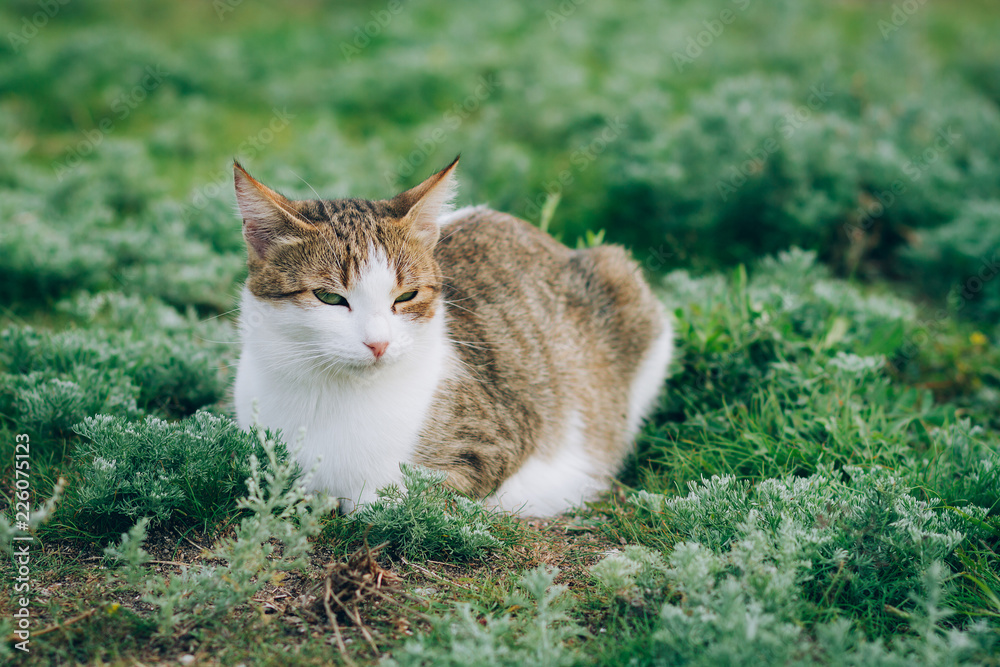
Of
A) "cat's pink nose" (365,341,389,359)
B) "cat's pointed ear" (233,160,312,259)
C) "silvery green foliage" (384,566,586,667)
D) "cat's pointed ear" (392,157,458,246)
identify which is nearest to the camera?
"silvery green foliage" (384,566,586,667)

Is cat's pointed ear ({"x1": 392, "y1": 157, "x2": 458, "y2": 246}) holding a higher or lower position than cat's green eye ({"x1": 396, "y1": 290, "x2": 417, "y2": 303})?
higher

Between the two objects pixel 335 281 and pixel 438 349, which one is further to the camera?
pixel 438 349

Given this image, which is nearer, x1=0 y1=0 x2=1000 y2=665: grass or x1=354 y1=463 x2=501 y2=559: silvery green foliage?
x1=0 y1=0 x2=1000 y2=665: grass

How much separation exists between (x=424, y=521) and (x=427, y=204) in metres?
1.23

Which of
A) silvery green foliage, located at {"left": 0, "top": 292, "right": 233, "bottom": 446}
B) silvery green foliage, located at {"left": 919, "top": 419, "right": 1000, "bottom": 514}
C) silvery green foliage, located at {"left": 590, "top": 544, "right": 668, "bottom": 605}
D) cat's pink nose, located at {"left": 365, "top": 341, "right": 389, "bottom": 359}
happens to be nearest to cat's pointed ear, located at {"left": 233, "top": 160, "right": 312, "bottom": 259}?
cat's pink nose, located at {"left": 365, "top": 341, "right": 389, "bottom": 359}

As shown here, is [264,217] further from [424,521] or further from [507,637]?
[507,637]

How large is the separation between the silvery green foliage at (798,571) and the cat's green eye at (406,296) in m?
1.16

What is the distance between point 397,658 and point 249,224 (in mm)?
1646

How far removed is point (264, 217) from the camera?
2.86 meters

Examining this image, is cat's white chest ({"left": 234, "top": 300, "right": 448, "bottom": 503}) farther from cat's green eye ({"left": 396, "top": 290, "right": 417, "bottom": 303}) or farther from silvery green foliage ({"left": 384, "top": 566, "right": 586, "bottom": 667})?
silvery green foliage ({"left": 384, "top": 566, "right": 586, "bottom": 667})

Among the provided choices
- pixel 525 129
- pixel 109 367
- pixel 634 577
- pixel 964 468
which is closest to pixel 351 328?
pixel 634 577

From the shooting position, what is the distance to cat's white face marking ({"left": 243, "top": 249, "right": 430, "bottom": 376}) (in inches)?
106

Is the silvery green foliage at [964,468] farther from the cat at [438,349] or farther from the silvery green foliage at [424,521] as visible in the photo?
the silvery green foliage at [424,521]

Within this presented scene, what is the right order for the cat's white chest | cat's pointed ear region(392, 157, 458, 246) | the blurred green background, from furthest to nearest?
the blurred green background → cat's pointed ear region(392, 157, 458, 246) → the cat's white chest
